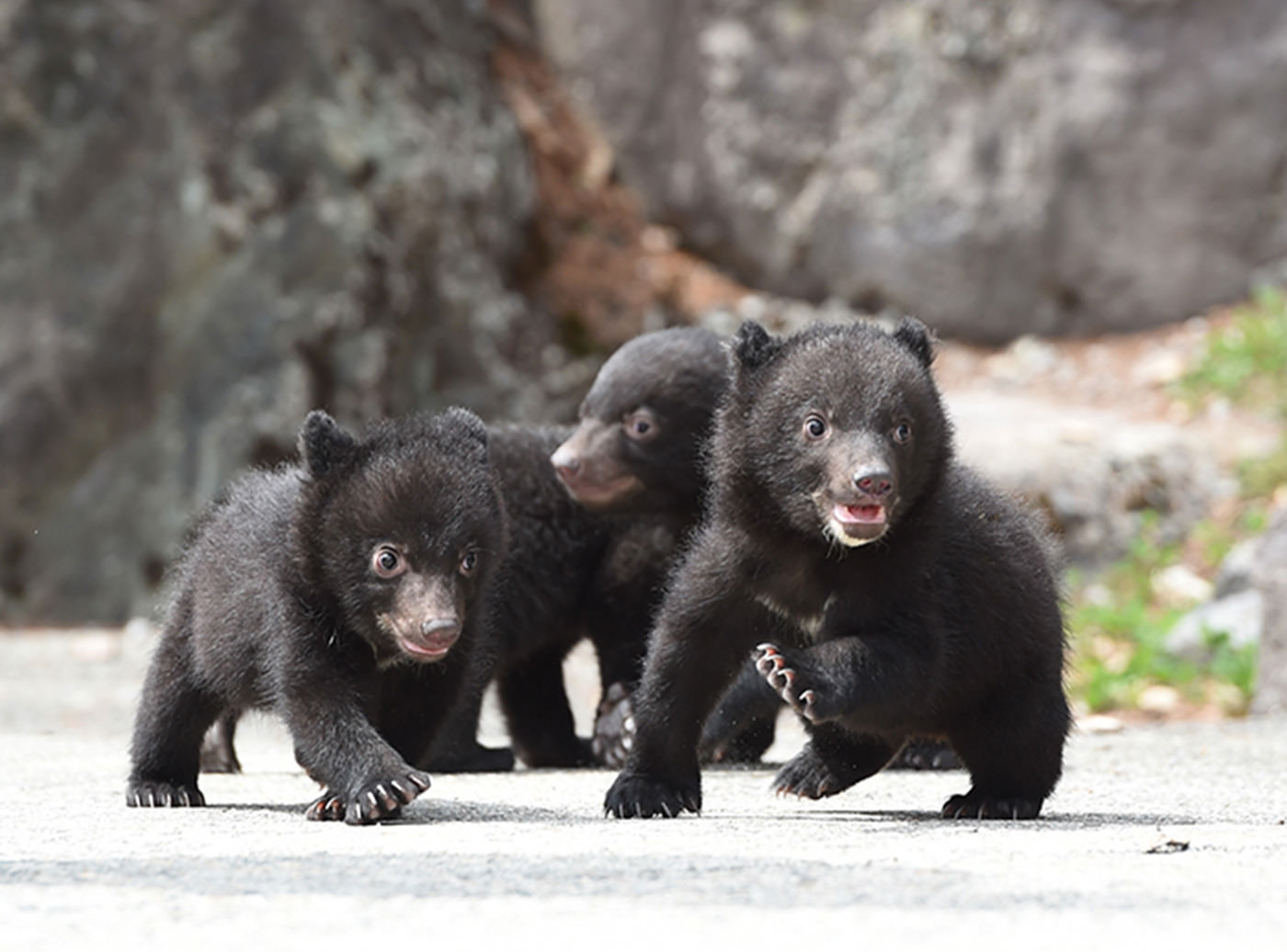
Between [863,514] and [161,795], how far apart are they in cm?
227

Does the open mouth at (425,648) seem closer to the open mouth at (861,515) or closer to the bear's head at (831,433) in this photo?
the bear's head at (831,433)

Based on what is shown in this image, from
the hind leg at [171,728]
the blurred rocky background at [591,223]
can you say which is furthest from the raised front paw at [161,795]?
the blurred rocky background at [591,223]

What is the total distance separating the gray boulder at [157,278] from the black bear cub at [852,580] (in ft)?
28.7

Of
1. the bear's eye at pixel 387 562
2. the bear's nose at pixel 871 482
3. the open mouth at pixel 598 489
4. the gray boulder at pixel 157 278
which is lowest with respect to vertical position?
the bear's eye at pixel 387 562

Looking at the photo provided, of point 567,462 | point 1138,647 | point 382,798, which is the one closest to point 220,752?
point 567,462

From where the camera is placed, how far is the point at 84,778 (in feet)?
20.5

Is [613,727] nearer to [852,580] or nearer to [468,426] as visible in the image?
[468,426]

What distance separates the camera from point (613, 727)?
7039 millimetres

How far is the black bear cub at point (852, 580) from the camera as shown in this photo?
190 inches

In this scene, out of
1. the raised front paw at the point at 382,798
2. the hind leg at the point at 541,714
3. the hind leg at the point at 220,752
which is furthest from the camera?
the hind leg at the point at 541,714

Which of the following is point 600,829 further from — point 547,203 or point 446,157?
point 547,203

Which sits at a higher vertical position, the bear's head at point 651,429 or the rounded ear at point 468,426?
the bear's head at point 651,429

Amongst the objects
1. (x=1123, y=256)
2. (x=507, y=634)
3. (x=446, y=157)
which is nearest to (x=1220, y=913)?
(x=507, y=634)

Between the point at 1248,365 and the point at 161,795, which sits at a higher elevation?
the point at 1248,365
